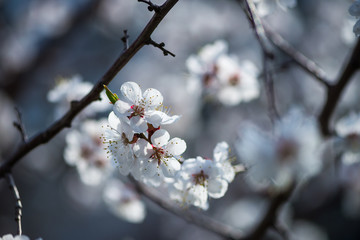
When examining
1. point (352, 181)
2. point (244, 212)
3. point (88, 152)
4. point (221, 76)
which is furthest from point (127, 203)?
point (244, 212)

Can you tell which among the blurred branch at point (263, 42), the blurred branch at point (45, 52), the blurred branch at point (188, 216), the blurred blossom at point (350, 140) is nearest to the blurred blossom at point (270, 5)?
the blurred branch at point (263, 42)

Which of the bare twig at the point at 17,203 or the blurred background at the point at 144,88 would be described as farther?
the blurred background at the point at 144,88

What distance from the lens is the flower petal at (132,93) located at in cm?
90

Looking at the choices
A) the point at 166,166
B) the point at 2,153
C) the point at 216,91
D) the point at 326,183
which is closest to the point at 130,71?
the point at 2,153

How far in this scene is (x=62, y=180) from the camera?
472 cm

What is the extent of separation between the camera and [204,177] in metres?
1.02

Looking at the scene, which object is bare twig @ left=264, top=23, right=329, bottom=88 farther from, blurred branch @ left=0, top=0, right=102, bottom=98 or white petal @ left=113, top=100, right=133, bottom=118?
blurred branch @ left=0, top=0, right=102, bottom=98

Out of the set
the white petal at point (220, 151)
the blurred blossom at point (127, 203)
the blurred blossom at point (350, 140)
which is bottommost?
the blurred blossom at point (127, 203)

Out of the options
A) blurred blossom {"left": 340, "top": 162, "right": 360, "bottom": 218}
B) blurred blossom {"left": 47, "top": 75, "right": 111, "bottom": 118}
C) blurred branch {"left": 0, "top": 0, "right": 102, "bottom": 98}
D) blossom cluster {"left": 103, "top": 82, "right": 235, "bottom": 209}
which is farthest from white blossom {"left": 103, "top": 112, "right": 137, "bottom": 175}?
blurred branch {"left": 0, "top": 0, "right": 102, "bottom": 98}

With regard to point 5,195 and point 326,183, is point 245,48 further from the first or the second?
point 5,195

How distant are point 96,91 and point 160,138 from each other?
21cm

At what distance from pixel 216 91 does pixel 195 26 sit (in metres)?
3.35

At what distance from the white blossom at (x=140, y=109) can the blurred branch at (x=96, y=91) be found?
0.05m

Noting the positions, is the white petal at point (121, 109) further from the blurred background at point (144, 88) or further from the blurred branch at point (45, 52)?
the blurred branch at point (45, 52)
